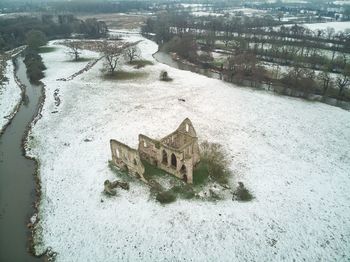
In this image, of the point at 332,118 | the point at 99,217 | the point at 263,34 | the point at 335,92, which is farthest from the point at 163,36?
the point at 99,217

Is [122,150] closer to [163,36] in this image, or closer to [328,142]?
[328,142]

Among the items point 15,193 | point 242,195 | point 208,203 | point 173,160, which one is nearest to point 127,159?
point 173,160

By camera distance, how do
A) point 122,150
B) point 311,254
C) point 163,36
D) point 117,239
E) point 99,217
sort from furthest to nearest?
Result: point 163,36 < point 122,150 < point 99,217 < point 117,239 < point 311,254

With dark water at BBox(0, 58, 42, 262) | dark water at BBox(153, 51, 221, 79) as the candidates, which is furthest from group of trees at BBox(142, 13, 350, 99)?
dark water at BBox(0, 58, 42, 262)

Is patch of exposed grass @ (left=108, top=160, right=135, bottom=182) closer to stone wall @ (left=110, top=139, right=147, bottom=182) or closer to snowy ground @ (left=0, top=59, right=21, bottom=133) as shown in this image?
stone wall @ (left=110, top=139, right=147, bottom=182)

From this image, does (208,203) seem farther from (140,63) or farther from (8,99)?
(140,63)

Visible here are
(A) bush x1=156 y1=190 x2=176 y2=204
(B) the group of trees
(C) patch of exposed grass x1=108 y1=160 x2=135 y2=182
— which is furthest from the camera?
(B) the group of trees

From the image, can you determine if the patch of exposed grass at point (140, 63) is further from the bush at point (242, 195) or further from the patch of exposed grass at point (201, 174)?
the bush at point (242, 195)
